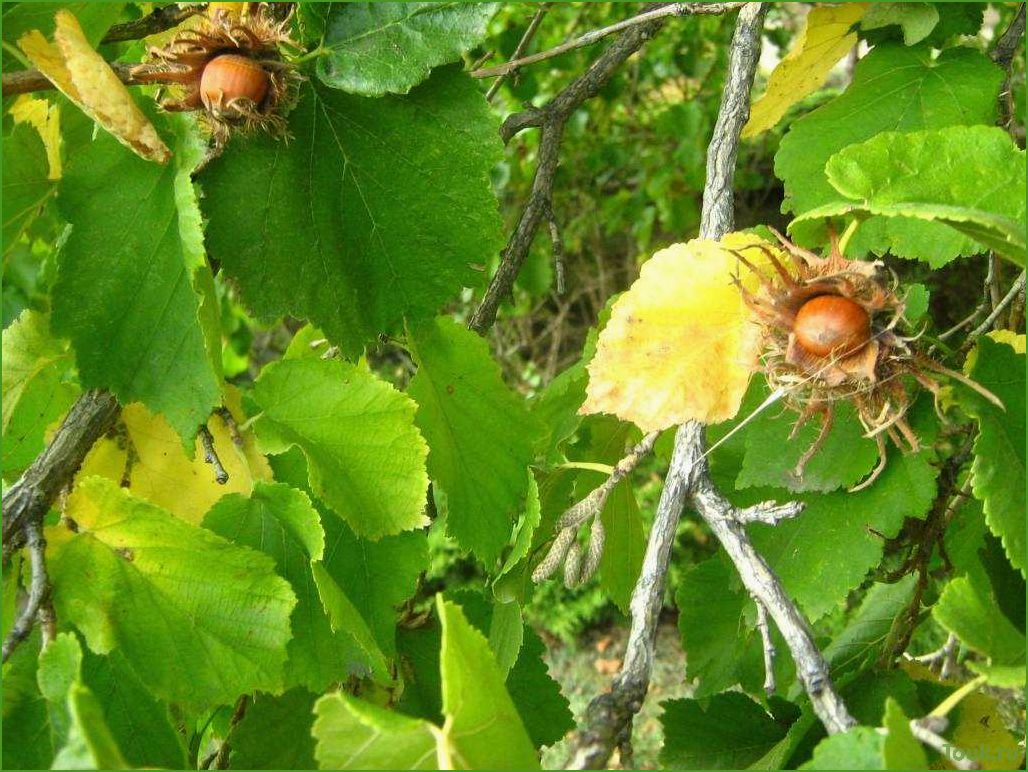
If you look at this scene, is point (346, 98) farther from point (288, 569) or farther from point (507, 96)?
point (507, 96)

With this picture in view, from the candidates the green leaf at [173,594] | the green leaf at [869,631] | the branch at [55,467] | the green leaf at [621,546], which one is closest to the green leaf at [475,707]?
the green leaf at [173,594]

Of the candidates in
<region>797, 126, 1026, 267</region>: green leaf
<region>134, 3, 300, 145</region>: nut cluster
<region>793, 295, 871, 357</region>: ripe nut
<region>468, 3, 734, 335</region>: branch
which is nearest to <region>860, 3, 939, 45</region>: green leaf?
<region>468, 3, 734, 335</region>: branch

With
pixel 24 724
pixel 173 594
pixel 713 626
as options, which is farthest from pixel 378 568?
pixel 713 626

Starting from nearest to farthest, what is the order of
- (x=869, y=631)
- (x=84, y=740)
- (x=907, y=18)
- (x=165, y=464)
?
(x=84, y=740) → (x=165, y=464) → (x=907, y=18) → (x=869, y=631)

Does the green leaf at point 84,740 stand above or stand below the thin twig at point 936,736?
above

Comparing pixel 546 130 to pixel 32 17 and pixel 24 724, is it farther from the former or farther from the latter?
pixel 24 724

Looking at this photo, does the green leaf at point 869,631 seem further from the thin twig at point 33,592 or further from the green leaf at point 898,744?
the thin twig at point 33,592

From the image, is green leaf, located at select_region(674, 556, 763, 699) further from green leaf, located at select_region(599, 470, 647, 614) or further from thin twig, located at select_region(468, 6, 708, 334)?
thin twig, located at select_region(468, 6, 708, 334)
